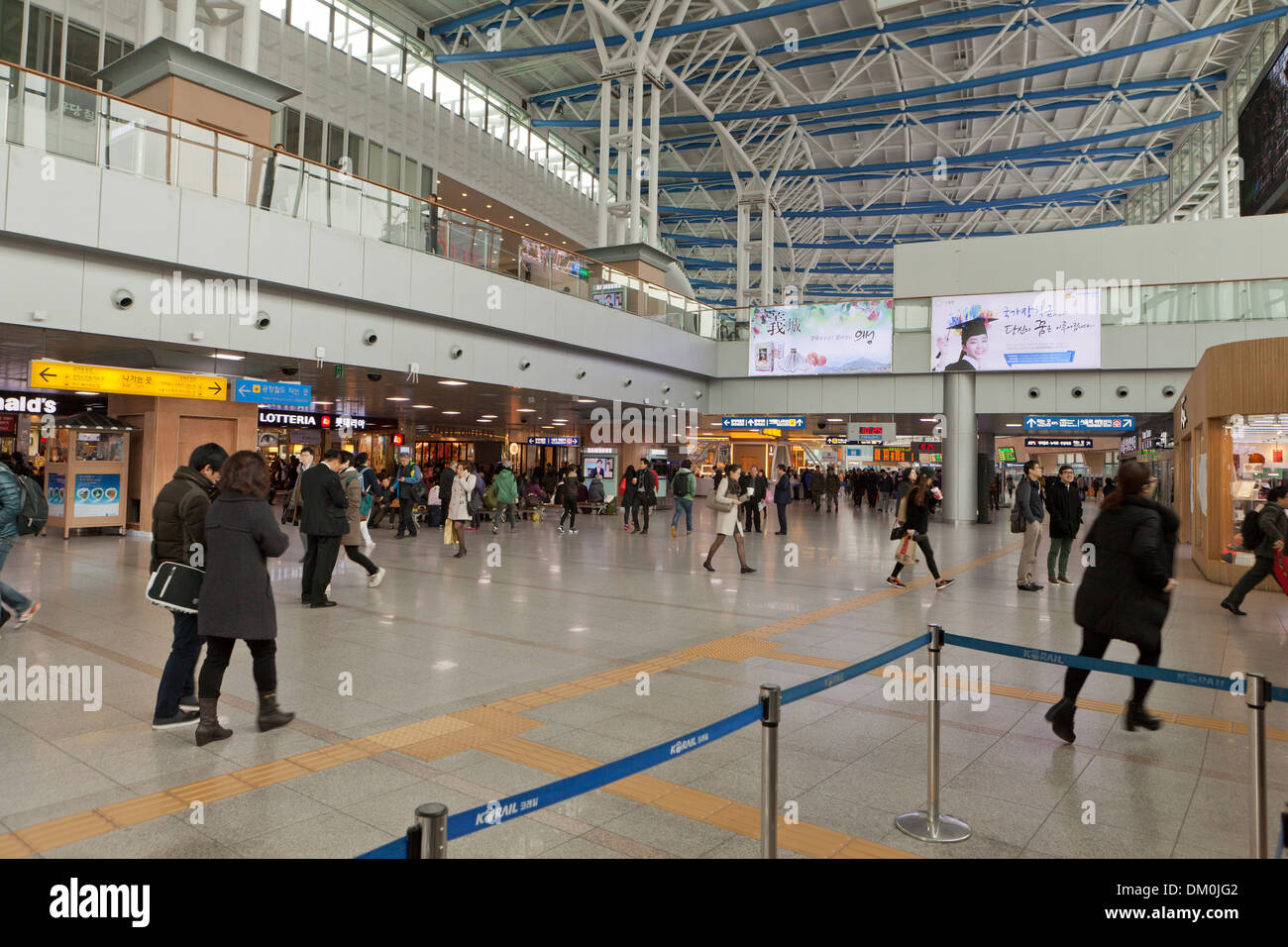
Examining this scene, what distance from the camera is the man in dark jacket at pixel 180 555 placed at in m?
5.04

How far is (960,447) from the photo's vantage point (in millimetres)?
26688

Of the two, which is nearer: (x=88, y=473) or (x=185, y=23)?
(x=185, y=23)

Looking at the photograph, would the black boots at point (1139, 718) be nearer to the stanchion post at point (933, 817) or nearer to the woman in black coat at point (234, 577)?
the stanchion post at point (933, 817)

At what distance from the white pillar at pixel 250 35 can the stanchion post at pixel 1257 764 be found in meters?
19.5

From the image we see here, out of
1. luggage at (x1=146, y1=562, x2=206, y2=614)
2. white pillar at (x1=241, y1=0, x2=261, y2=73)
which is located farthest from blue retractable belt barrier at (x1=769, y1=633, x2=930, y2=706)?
white pillar at (x1=241, y1=0, x2=261, y2=73)

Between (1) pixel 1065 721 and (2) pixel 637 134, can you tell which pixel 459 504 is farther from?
(2) pixel 637 134

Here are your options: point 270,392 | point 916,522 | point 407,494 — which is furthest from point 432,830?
point 407,494

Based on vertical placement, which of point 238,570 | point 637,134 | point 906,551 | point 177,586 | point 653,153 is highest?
point 653,153

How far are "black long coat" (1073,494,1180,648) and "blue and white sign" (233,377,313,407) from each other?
47.1 feet

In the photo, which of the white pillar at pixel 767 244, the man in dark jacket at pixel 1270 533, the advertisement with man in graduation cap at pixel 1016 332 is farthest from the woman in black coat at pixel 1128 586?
the white pillar at pixel 767 244

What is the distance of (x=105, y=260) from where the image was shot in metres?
12.5

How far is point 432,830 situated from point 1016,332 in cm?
2749
